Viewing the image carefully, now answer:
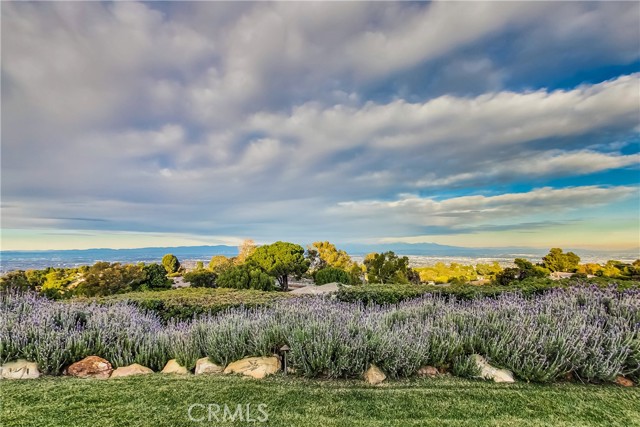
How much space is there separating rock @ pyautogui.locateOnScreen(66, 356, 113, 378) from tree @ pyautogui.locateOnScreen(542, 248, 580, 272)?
17.8 meters

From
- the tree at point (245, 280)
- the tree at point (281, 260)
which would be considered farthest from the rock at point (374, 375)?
the tree at point (281, 260)

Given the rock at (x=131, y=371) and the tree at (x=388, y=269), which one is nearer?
the rock at (x=131, y=371)

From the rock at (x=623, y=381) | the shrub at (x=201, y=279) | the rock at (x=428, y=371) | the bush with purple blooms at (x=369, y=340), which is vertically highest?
the bush with purple blooms at (x=369, y=340)

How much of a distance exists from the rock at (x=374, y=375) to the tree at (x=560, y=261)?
52.5 feet

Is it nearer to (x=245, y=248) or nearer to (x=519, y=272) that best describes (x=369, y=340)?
(x=519, y=272)

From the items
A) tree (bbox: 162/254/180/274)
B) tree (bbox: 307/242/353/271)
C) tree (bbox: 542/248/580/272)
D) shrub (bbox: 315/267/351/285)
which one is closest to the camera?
tree (bbox: 542/248/580/272)

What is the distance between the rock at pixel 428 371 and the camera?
344cm

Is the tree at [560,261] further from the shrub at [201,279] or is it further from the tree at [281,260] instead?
the shrub at [201,279]

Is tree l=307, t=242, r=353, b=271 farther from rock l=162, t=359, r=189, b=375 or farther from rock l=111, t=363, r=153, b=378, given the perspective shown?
rock l=111, t=363, r=153, b=378

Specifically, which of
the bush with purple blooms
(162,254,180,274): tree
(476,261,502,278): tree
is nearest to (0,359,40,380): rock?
the bush with purple blooms

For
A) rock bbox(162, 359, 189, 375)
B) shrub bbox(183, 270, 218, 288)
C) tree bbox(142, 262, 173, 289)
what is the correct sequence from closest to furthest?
rock bbox(162, 359, 189, 375) < tree bbox(142, 262, 173, 289) < shrub bbox(183, 270, 218, 288)

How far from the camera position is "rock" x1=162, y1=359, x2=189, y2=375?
367cm

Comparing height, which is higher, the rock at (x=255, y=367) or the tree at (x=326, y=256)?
the tree at (x=326, y=256)

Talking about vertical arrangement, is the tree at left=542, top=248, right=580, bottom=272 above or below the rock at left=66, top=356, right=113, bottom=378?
above
